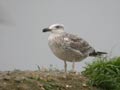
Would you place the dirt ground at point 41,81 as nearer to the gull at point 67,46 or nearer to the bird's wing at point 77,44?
the gull at point 67,46

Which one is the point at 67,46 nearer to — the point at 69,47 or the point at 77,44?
the point at 69,47

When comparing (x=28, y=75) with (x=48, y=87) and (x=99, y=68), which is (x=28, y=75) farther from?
(x=99, y=68)

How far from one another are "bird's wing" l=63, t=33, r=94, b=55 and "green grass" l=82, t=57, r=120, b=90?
1.00m

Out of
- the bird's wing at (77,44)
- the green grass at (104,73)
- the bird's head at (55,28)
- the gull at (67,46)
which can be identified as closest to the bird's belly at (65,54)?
the gull at (67,46)

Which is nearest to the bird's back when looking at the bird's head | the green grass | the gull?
the gull

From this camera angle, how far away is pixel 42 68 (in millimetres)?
9531

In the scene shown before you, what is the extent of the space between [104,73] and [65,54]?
1.29 metres

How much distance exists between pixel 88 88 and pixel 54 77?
59 centimetres

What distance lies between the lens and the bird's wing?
398 inches

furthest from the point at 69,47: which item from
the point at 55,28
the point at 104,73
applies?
the point at 104,73

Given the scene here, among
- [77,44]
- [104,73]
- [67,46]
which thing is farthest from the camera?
[77,44]

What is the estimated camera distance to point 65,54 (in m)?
9.88

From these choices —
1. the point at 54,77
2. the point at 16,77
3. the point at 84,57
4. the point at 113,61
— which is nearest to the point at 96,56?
the point at 84,57

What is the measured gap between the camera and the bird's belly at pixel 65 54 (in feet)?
32.4
